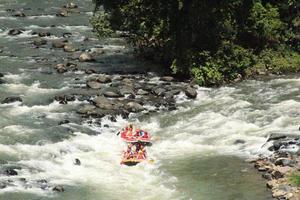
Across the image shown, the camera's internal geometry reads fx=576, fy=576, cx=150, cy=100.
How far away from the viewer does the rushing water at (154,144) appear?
20703mm

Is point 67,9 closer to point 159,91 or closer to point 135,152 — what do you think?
point 159,91

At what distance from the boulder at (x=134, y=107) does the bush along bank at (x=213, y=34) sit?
4498 millimetres

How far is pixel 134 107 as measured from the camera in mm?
29219

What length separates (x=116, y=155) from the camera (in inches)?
945

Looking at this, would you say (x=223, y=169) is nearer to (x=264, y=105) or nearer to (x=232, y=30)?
(x=264, y=105)

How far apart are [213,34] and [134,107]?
7417mm

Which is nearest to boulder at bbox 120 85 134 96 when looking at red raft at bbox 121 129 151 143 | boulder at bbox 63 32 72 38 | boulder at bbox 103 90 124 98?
boulder at bbox 103 90 124 98

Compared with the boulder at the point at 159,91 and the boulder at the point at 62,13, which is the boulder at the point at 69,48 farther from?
the boulder at the point at 62,13

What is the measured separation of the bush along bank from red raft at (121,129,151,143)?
331 inches

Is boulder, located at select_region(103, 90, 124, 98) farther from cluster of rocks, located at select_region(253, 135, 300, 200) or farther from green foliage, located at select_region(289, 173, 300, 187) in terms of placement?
green foliage, located at select_region(289, 173, 300, 187)

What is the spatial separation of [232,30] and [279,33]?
380 cm

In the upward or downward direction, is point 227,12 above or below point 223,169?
above

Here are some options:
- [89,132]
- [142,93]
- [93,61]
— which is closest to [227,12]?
[142,93]

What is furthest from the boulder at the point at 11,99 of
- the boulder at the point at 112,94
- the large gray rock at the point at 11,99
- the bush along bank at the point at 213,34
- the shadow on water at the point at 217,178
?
the shadow on water at the point at 217,178
